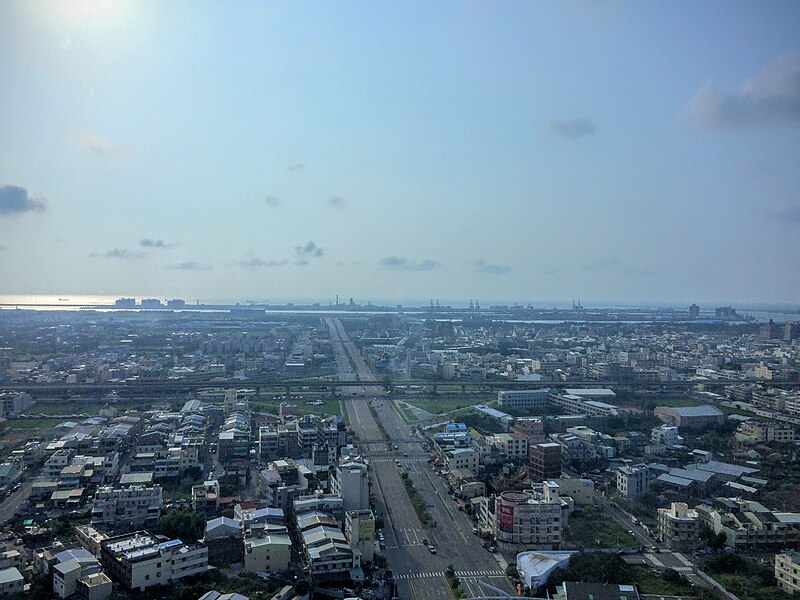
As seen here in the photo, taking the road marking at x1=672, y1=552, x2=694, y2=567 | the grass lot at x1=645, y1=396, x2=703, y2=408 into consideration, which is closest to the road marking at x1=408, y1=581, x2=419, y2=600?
the road marking at x1=672, y1=552, x2=694, y2=567

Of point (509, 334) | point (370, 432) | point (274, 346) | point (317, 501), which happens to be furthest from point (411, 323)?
point (317, 501)

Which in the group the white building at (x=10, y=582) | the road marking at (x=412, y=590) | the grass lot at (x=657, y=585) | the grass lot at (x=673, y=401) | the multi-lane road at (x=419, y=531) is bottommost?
the road marking at (x=412, y=590)

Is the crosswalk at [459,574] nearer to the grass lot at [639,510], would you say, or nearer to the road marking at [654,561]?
the road marking at [654,561]

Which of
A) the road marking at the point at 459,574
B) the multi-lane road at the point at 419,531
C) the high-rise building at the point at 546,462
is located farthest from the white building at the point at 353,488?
the high-rise building at the point at 546,462

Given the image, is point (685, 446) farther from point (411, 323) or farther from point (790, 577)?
point (411, 323)

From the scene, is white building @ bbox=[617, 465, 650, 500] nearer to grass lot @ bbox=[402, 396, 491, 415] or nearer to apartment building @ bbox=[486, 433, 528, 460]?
apartment building @ bbox=[486, 433, 528, 460]
